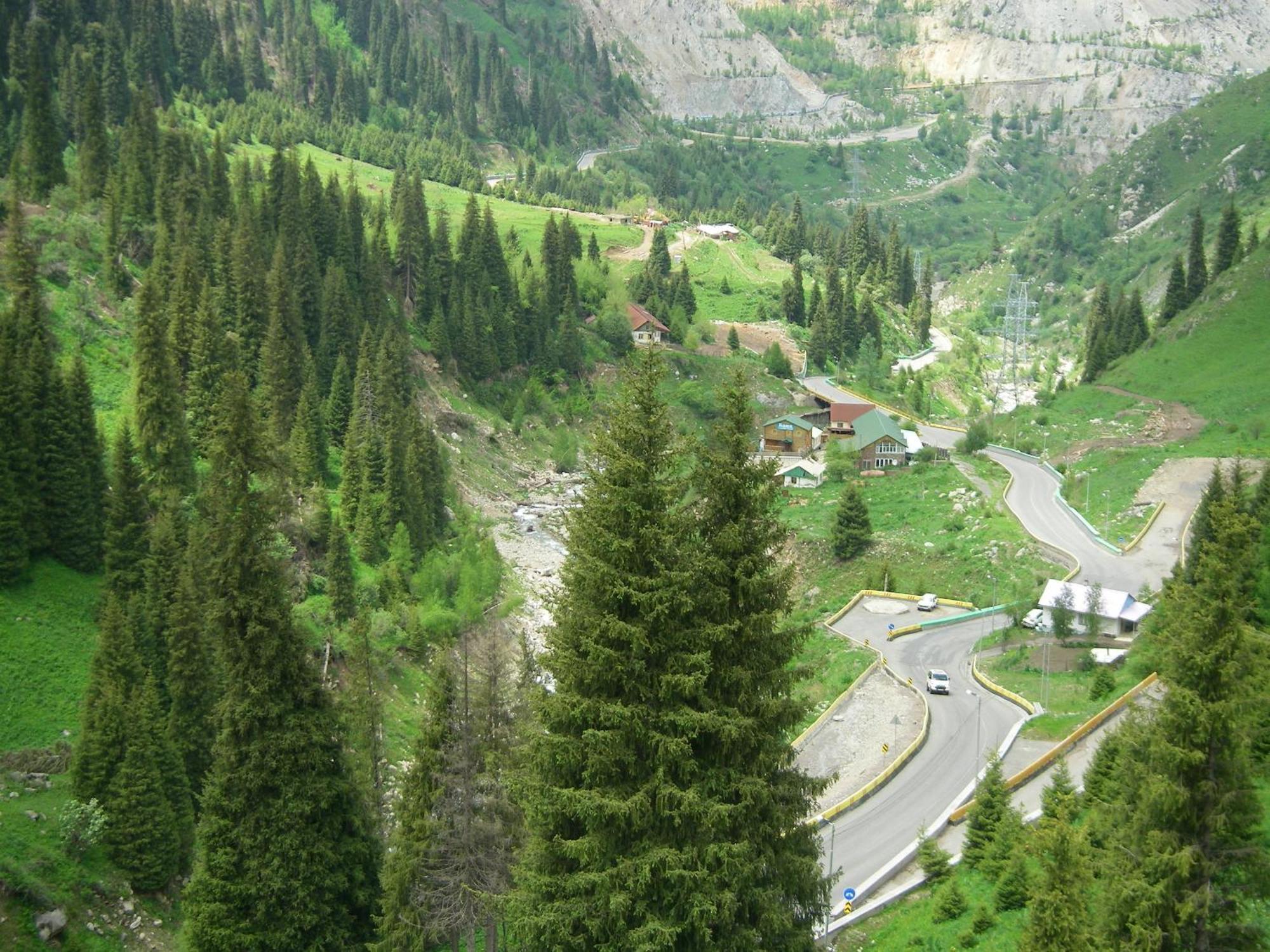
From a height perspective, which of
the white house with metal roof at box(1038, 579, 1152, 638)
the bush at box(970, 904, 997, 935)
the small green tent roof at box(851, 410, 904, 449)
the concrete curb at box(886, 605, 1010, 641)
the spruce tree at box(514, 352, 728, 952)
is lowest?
the small green tent roof at box(851, 410, 904, 449)

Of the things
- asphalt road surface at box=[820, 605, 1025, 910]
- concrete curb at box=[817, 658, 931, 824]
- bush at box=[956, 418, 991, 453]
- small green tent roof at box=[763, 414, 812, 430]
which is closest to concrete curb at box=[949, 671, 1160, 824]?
asphalt road surface at box=[820, 605, 1025, 910]

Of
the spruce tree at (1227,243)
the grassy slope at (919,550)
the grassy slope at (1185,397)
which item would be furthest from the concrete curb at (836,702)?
the spruce tree at (1227,243)

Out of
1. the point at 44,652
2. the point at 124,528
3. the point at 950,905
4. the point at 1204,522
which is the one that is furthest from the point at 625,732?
the point at 1204,522

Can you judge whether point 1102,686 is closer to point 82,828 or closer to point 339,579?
point 339,579

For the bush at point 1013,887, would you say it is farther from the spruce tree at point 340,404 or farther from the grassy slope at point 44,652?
the spruce tree at point 340,404

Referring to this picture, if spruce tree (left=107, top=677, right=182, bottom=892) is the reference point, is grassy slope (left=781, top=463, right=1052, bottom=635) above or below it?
below

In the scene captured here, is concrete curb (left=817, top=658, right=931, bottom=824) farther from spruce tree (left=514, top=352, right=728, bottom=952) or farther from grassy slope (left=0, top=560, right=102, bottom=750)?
grassy slope (left=0, top=560, right=102, bottom=750)
